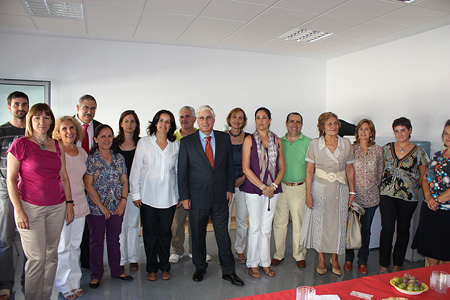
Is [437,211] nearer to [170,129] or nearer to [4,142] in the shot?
[170,129]

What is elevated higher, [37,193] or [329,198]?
[37,193]

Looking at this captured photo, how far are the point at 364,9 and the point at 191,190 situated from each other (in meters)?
3.22

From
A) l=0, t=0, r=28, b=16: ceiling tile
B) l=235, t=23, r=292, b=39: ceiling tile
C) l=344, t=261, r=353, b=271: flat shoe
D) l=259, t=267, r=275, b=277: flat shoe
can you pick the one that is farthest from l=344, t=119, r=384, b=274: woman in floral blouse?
l=0, t=0, r=28, b=16: ceiling tile

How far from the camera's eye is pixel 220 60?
6625 millimetres

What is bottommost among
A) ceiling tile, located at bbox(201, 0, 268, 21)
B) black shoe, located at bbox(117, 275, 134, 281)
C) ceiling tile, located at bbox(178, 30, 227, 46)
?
black shoe, located at bbox(117, 275, 134, 281)

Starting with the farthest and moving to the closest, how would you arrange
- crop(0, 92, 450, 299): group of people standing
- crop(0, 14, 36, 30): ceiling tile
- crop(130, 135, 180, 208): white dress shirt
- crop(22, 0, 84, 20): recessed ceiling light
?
crop(0, 14, 36, 30): ceiling tile
crop(22, 0, 84, 20): recessed ceiling light
crop(130, 135, 180, 208): white dress shirt
crop(0, 92, 450, 299): group of people standing

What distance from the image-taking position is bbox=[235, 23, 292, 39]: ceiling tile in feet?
16.7

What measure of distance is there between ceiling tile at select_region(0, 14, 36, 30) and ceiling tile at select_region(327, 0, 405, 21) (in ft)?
14.1

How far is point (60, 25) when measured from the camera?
5.02 metres

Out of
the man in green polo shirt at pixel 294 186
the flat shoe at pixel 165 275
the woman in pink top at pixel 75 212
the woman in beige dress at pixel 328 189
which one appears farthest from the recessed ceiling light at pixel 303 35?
the flat shoe at pixel 165 275

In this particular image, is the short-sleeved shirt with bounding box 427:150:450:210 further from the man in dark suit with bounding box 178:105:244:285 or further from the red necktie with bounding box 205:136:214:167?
the red necktie with bounding box 205:136:214:167

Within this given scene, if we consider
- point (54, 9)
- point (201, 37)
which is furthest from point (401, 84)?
point (54, 9)

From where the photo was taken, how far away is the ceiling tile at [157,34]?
206 inches

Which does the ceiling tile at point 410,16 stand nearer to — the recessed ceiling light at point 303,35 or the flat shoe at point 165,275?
the recessed ceiling light at point 303,35
